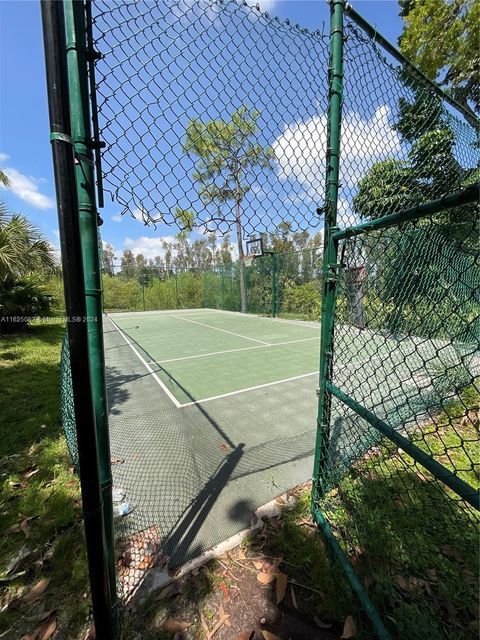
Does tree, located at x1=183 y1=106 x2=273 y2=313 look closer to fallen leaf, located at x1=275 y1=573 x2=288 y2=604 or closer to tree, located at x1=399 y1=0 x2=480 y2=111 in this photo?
fallen leaf, located at x1=275 y1=573 x2=288 y2=604

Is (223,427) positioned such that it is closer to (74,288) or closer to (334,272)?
(334,272)

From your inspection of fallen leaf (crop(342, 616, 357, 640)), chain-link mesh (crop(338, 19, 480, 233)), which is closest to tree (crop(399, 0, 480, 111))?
chain-link mesh (crop(338, 19, 480, 233))

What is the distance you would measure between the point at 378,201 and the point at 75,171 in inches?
67.6

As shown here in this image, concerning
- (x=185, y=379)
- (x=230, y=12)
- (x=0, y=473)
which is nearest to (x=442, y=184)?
(x=230, y=12)

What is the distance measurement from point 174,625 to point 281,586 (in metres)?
0.49

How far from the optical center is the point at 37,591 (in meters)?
1.36

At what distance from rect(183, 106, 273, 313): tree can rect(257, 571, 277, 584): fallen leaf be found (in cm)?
169

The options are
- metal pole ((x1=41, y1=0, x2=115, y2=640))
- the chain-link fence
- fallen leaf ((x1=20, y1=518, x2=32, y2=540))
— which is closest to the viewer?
metal pole ((x1=41, y1=0, x2=115, y2=640))

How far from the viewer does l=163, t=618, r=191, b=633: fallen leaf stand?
3.91 feet

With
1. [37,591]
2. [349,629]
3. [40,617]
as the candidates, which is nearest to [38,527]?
[37,591]

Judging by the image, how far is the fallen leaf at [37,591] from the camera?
52.2 inches

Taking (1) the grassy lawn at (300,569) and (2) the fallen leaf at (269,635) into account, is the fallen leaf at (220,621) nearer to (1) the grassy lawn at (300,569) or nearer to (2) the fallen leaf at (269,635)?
(1) the grassy lawn at (300,569)

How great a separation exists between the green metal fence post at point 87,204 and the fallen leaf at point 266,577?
85cm

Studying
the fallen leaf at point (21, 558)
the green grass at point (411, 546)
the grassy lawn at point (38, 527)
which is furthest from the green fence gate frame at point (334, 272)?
the fallen leaf at point (21, 558)
